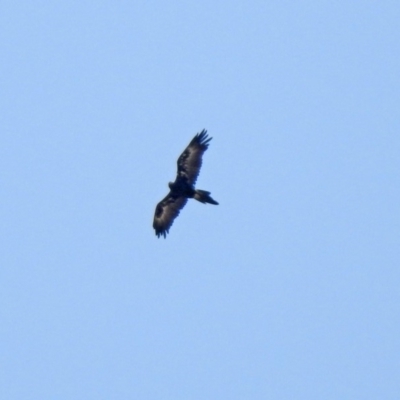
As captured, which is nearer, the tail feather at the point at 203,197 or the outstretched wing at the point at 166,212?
the tail feather at the point at 203,197

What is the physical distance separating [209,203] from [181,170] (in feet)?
4.61

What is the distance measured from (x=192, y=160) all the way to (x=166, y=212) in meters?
1.86

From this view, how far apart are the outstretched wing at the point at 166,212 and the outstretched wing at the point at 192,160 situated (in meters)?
0.77

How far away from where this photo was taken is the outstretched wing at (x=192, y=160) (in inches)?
1548

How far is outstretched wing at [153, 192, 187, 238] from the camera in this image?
40.0 m

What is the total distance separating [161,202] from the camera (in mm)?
40219

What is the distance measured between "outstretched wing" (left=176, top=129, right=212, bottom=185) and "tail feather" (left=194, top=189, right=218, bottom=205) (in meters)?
0.45

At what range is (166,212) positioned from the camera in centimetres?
4031

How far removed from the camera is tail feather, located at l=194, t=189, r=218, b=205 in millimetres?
38469

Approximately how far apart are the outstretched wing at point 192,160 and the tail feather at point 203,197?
17.5 inches

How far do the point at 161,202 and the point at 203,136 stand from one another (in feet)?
7.50

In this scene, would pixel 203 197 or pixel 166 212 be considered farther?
pixel 166 212

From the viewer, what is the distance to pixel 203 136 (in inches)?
1551

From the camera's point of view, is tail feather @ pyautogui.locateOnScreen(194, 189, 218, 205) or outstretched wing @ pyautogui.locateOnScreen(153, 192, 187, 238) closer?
tail feather @ pyautogui.locateOnScreen(194, 189, 218, 205)
